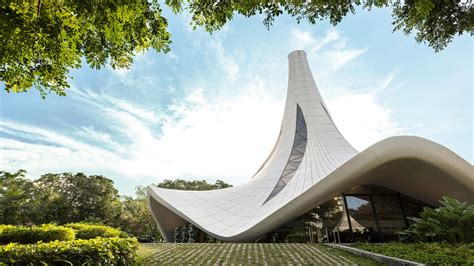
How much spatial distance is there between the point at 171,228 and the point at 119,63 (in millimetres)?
15726

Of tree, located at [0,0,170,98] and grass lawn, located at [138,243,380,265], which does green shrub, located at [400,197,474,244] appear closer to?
grass lawn, located at [138,243,380,265]

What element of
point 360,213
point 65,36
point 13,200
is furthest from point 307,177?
point 13,200

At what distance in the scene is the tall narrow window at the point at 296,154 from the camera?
12.8 metres

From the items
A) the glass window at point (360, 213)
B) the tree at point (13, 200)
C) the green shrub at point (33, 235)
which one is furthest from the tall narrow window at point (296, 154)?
the tree at point (13, 200)

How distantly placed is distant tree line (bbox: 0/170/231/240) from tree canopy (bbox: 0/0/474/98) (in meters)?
24.4

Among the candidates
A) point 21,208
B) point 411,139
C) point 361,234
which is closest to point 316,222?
point 361,234

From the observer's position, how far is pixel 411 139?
317 inches

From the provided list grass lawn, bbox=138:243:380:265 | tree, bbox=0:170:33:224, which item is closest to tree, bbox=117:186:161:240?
tree, bbox=0:170:33:224

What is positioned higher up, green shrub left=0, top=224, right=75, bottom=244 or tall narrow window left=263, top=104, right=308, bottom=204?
tall narrow window left=263, top=104, right=308, bottom=204

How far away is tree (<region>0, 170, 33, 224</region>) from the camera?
70.7ft

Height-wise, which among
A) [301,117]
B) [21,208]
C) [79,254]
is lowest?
[79,254]

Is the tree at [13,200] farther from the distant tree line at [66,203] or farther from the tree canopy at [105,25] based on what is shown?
the tree canopy at [105,25]

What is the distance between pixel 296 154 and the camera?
47.9 ft

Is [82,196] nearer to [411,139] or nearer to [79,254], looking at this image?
[79,254]
